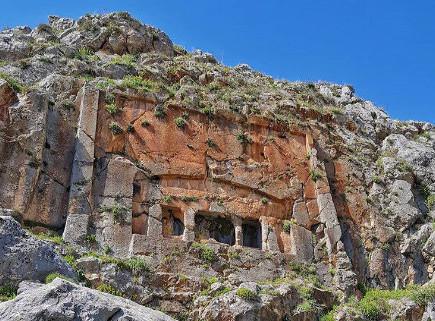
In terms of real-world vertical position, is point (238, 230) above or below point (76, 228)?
above

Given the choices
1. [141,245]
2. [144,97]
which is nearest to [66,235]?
[141,245]

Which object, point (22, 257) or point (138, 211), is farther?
point (138, 211)

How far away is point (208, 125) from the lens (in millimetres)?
27359

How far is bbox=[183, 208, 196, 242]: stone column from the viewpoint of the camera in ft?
76.2

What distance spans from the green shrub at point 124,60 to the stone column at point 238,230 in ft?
32.5

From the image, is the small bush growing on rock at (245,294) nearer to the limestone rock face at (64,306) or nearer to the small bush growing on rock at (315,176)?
the limestone rock face at (64,306)

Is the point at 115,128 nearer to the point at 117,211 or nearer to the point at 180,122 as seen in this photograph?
the point at 180,122

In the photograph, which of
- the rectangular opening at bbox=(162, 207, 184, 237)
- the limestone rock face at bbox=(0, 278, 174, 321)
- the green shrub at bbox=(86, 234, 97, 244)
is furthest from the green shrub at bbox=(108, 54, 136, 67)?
the limestone rock face at bbox=(0, 278, 174, 321)

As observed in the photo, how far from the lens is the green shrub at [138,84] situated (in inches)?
1067

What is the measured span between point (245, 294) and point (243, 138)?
31.2 feet

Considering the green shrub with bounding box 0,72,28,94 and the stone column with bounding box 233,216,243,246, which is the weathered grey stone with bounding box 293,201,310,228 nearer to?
the stone column with bounding box 233,216,243,246

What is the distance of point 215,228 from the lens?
2477cm

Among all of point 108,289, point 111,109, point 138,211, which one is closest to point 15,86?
point 111,109

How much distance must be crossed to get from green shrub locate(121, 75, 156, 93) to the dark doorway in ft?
23.9
